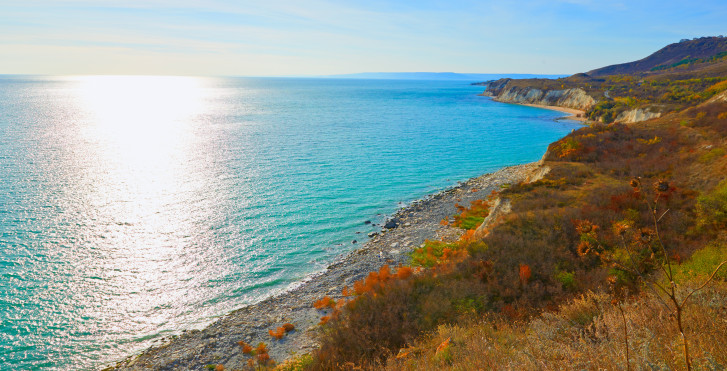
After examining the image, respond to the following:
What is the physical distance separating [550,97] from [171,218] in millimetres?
137081

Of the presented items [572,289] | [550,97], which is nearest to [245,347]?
[572,289]

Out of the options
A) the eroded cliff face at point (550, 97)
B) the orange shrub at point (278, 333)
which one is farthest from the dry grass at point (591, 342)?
the eroded cliff face at point (550, 97)

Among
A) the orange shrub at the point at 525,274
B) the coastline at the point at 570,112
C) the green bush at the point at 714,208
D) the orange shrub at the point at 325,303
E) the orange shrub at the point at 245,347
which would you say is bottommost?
the orange shrub at the point at 245,347

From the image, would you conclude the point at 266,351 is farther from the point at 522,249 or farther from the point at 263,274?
the point at 522,249

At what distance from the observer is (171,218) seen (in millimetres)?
33125

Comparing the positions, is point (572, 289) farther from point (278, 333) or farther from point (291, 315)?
point (291, 315)

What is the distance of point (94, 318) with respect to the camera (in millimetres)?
20391

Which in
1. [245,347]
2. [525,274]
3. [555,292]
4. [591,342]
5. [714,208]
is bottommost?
[245,347]

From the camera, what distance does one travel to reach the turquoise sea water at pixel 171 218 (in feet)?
67.5

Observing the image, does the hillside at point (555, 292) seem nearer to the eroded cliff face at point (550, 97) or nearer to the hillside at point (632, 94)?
the hillside at point (632, 94)

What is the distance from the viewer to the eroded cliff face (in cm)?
11338

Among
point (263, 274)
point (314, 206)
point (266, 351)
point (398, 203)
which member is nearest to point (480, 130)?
point (398, 203)

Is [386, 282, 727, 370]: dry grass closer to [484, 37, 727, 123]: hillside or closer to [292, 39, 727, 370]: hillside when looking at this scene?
[292, 39, 727, 370]: hillside

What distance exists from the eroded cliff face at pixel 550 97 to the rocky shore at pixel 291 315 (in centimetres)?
9974
